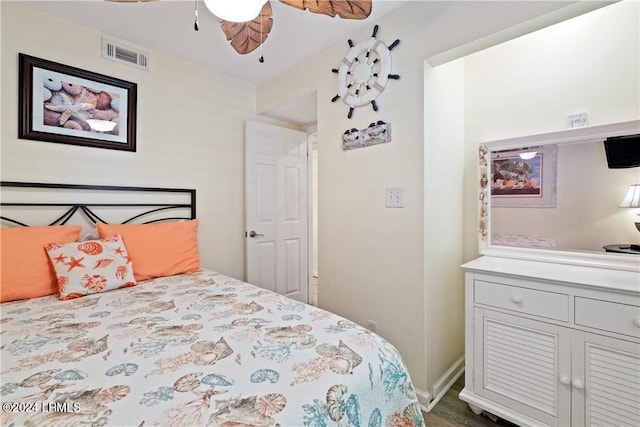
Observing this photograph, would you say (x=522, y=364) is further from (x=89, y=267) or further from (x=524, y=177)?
(x=89, y=267)

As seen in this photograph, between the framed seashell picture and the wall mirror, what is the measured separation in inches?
104

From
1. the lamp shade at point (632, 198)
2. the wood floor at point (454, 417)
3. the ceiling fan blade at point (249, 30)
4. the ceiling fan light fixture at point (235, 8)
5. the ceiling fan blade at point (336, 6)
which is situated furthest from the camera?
the wood floor at point (454, 417)

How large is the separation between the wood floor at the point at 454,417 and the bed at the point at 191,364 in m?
0.84

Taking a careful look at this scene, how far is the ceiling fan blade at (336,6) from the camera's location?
3.83 ft

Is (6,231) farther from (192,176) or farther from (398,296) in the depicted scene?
(398,296)

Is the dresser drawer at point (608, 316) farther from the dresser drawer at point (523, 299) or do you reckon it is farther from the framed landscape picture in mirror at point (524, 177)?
the framed landscape picture in mirror at point (524, 177)

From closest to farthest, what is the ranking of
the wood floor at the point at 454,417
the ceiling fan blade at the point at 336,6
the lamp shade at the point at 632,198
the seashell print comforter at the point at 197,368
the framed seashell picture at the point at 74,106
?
the seashell print comforter at the point at 197,368
the ceiling fan blade at the point at 336,6
the lamp shade at the point at 632,198
the wood floor at the point at 454,417
the framed seashell picture at the point at 74,106

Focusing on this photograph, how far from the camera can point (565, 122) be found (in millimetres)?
1698

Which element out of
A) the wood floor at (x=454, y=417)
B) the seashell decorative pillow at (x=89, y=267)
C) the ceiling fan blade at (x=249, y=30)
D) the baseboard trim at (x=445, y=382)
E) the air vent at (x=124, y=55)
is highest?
the air vent at (x=124, y=55)

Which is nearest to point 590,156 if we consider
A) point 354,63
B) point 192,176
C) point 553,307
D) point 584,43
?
point 584,43

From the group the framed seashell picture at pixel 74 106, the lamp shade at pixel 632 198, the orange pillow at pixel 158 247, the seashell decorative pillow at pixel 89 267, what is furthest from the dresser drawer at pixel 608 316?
the framed seashell picture at pixel 74 106

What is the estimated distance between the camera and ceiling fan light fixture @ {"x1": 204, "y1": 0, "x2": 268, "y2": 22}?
1.01 meters

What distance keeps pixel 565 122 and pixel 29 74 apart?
3.31m

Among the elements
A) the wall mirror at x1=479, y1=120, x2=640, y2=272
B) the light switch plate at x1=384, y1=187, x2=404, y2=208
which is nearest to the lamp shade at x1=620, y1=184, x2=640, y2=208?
the wall mirror at x1=479, y1=120, x2=640, y2=272
